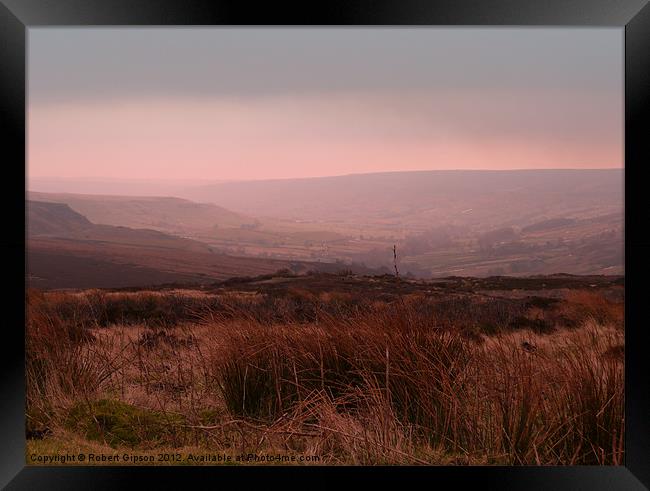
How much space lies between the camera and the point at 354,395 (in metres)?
3.24

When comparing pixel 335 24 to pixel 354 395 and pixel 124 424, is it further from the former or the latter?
pixel 124 424

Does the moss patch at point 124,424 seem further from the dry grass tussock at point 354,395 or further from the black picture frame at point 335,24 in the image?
the black picture frame at point 335,24

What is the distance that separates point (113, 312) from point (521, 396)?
8.30 meters

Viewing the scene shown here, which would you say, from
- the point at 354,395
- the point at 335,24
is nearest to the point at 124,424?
the point at 354,395

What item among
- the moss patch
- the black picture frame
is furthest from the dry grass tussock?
the black picture frame

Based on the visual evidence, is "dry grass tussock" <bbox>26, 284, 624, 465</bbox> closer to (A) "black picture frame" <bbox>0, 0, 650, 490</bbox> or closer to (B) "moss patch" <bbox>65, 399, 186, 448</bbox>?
(B) "moss patch" <bbox>65, 399, 186, 448</bbox>

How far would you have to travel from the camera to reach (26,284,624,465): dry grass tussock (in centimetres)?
288

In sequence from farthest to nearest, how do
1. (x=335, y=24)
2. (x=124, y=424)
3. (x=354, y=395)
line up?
(x=124, y=424), (x=354, y=395), (x=335, y=24)

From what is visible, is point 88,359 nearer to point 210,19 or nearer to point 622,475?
point 210,19

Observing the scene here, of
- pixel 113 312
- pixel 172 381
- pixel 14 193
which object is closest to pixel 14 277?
pixel 14 193

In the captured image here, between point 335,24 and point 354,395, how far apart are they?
190cm

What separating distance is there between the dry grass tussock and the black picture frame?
13.1 inches

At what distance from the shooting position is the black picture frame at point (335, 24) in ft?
8.11

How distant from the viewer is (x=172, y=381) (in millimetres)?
4234
